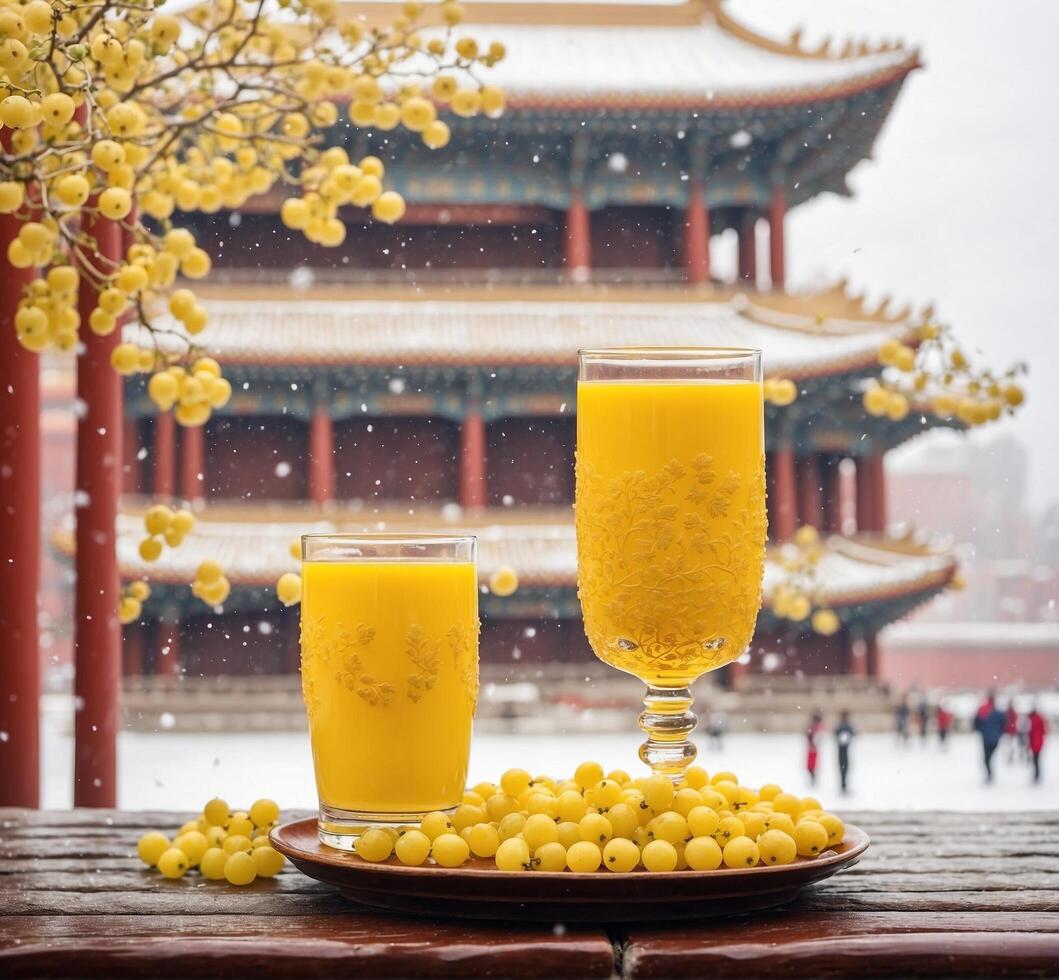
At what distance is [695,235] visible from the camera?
633 centimetres

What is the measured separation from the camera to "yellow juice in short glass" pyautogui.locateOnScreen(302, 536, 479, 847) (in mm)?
814

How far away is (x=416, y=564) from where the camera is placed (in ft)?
2.68

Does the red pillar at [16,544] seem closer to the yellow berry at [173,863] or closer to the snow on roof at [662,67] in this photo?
the yellow berry at [173,863]

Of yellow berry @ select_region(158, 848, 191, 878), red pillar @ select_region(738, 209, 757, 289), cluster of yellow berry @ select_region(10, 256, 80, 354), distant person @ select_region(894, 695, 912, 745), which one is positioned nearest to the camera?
yellow berry @ select_region(158, 848, 191, 878)

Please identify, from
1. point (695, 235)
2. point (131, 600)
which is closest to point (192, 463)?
point (695, 235)

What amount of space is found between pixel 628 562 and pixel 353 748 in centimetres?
19

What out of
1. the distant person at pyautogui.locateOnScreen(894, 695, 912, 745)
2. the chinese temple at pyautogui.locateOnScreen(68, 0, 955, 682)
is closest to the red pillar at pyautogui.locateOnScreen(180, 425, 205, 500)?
the chinese temple at pyautogui.locateOnScreen(68, 0, 955, 682)

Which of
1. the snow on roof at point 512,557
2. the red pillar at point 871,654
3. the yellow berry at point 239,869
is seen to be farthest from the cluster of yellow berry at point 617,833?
the red pillar at point 871,654

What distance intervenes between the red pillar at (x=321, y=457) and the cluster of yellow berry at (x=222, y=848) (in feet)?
17.8

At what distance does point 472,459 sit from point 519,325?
2.12 feet

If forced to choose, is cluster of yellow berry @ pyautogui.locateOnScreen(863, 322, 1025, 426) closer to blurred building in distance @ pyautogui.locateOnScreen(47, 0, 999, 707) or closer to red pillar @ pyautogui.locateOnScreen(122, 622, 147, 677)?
blurred building in distance @ pyautogui.locateOnScreen(47, 0, 999, 707)

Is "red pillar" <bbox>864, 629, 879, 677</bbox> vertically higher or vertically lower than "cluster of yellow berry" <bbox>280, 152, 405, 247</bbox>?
lower

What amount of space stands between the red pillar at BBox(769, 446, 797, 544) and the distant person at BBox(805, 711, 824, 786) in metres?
0.91

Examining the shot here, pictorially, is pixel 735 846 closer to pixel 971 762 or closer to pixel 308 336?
pixel 308 336
